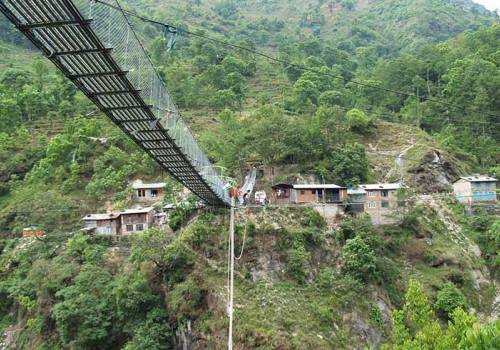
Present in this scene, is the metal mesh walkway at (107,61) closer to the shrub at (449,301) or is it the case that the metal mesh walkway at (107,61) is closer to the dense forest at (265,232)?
the dense forest at (265,232)

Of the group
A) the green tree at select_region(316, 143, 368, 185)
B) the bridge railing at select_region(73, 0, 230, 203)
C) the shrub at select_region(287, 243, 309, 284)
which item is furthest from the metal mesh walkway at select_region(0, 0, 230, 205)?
the green tree at select_region(316, 143, 368, 185)

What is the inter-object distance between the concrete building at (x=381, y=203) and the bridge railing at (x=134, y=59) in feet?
44.9

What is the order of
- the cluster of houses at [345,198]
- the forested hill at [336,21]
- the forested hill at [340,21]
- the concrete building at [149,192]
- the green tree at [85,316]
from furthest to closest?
1. the forested hill at [340,21]
2. the forested hill at [336,21]
3. the concrete building at [149,192]
4. the cluster of houses at [345,198]
5. the green tree at [85,316]

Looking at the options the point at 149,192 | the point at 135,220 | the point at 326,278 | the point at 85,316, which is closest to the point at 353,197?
the point at 326,278

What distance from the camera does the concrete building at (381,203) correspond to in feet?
69.6

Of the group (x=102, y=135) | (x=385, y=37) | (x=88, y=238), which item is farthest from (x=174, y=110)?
(x=385, y=37)

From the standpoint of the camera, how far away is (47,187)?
26312 mm

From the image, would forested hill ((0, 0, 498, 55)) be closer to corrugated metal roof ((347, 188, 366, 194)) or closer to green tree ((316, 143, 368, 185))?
green tree ((316, 143, 368, 185))

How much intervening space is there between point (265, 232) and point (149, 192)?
31.9 ft

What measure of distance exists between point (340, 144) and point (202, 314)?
14.2 m

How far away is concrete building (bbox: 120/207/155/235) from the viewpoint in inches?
877

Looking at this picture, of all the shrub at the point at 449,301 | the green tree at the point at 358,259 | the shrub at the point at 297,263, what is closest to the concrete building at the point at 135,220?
the shrub at the point at 297,263

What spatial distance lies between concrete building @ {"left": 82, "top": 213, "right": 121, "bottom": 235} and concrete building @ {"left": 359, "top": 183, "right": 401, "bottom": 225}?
12.7m

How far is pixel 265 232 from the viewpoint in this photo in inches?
712
